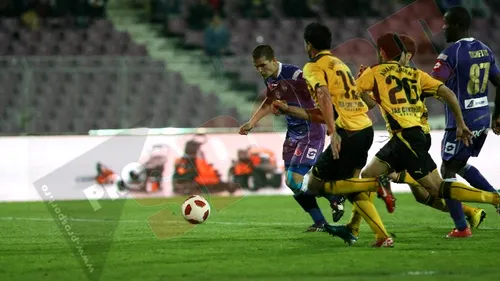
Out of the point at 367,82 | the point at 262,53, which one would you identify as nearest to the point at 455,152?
the point at 367,82

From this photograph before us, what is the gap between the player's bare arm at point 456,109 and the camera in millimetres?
9102

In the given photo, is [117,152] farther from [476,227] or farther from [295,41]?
[476,227]

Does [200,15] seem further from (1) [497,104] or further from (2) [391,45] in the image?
(2) [391,45]

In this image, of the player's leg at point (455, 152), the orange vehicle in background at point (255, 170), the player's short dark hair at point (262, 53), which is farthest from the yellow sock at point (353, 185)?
the orange vehicle in background at point (255, 170)

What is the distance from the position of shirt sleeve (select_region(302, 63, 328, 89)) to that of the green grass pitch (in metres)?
1.50

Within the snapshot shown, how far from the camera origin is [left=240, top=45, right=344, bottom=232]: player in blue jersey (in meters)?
10.9

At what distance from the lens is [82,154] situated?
1745 centimetres

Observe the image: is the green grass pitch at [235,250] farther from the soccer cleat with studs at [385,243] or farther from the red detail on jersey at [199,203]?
the red detail on jersey at [199,203]

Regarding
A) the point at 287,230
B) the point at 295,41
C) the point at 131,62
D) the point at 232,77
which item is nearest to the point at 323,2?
the point at 295,41

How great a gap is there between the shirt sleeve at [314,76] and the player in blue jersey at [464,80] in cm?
176

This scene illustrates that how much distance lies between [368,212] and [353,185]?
276 millimetres

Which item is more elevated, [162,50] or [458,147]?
[458,147]

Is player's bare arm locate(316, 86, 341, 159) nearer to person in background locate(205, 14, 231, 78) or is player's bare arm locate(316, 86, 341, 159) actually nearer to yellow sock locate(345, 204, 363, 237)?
yellow sock locate(345, 204, 363, 237)

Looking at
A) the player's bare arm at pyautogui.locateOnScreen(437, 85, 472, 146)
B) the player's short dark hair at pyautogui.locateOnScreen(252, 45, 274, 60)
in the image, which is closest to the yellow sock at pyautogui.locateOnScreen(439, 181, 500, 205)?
the player's bare arm at pyautogui.locateOnScreen(437, 85, 472, 146)
